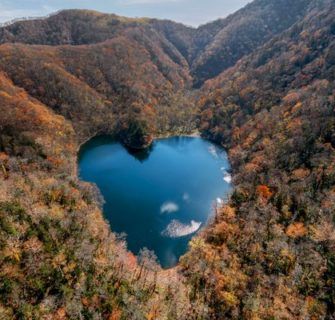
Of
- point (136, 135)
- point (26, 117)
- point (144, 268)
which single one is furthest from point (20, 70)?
point (144, 268)

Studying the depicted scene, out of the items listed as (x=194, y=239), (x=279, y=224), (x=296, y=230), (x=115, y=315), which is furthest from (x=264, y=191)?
(x=115, y=315)

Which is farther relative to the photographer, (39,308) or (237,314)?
(237,314)

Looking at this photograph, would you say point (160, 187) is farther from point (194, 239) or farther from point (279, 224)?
point (279, 224)

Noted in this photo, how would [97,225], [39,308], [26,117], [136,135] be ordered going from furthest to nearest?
[136,135] → [26,117] → [97,225] → [39,308]

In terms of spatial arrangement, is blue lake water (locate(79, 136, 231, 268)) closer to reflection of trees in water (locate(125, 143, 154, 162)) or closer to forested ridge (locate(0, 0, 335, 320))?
reflection of trees in water (locate(125, 143, 154, 162))

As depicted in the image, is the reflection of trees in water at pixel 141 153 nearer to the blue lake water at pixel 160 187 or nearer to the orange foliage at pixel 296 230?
the blue lake water at pixel 160 187

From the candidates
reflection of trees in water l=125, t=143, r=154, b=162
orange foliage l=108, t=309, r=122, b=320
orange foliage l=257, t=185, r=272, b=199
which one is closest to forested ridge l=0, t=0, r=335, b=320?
orange foliage l=108, t=309, r=122, b=320

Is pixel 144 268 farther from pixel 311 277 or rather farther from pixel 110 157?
pixel 110 157
